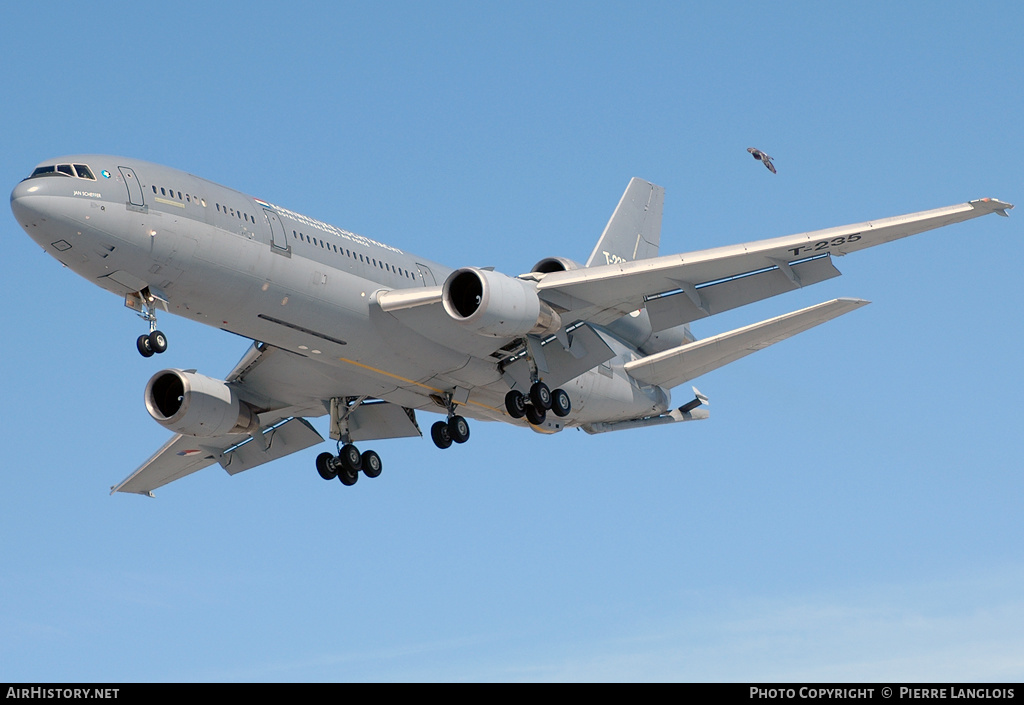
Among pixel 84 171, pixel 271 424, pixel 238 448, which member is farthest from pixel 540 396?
pixel 84 171

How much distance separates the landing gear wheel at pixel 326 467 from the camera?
32438 mm

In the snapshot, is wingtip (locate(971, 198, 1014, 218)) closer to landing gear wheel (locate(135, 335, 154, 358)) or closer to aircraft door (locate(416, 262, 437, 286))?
aircraft door (locate(416, 262, 437, 286))

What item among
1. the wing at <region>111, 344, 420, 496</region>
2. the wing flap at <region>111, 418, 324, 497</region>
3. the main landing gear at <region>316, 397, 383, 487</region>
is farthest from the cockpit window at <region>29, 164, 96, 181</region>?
the wing flap at <region>111, 418, 324, 497</region>

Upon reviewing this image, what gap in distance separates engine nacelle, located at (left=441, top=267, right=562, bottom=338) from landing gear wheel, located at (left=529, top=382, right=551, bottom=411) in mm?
1929

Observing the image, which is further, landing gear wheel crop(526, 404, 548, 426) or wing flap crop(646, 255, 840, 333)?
landing gear wheel crop(526, 404, 548, 426)

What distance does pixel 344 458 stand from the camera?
32281 millimetres

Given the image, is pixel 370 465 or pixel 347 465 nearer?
pixel 347 465

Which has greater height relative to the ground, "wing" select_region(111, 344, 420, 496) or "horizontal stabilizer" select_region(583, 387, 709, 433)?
"horizontal stabilizer" select_region(583, 387, 709, 433)

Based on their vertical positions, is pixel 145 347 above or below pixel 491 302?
below

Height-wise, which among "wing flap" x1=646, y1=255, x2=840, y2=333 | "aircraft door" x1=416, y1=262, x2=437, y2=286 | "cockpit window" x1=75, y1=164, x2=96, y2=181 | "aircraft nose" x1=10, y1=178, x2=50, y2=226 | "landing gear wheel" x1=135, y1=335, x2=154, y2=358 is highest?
"aircraft door" x1=416, y1=262, x2=437, y2=286

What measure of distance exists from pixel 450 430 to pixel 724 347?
7.80 metres

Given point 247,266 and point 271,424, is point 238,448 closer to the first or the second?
point 271,424

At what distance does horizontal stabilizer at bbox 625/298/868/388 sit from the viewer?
3034cm
